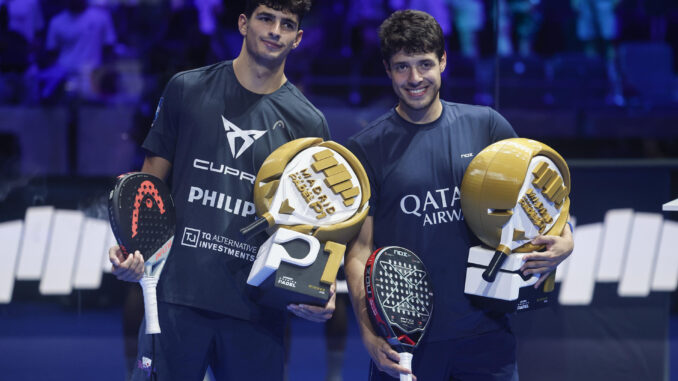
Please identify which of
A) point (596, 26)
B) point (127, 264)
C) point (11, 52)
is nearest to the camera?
point (127, 264)

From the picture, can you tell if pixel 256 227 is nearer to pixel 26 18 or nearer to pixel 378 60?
pixel 378 60

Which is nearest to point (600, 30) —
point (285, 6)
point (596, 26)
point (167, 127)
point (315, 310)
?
point (596, 26)

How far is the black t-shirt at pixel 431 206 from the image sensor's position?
83.5 inches

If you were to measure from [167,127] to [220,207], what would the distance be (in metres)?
0.28

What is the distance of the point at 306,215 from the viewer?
1.90 m

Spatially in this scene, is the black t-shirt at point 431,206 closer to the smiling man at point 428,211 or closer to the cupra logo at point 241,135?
the smiling man at point 428,211

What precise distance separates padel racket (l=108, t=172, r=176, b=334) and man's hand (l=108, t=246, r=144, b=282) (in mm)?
19

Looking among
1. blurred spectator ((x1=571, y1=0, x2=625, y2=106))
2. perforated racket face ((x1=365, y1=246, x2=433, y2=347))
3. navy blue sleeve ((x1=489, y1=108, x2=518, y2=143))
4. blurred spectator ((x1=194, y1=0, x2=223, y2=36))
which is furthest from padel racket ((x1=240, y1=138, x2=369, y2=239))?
blurred spectator ((x1=194, y1=0, x2=223, y2=36))

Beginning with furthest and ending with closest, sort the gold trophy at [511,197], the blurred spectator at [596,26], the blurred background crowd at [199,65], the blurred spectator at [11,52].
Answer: the blurred spectator at [596,26] < the blurred spectator at [11,52] < the blurred background crowd at [199,65] < the gold trophy at [511,197]

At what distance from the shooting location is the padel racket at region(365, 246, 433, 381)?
1886 mm

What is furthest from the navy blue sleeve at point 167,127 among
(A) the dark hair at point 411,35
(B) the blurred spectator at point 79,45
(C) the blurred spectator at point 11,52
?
(C) the blurred spectator at point 11,52

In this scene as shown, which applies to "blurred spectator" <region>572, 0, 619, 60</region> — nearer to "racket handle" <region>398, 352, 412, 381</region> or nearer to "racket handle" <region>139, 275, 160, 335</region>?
"racket handle" <region>398, 352, 412, 381</region>

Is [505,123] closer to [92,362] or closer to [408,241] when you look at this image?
[408,241]

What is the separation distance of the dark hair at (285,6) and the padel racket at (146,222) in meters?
0.56
